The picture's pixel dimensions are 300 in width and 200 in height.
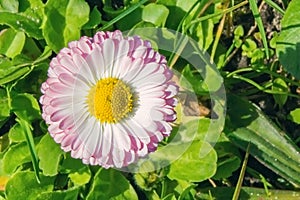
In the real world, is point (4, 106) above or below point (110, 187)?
above

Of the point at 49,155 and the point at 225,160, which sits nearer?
the point at 49,155

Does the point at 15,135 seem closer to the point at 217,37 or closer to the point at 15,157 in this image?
the point at 15,157

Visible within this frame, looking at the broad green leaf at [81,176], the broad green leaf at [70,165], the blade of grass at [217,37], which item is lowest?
the broad green leaf at [81,176]

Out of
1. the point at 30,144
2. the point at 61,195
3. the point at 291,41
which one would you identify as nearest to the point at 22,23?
the point at 30,144

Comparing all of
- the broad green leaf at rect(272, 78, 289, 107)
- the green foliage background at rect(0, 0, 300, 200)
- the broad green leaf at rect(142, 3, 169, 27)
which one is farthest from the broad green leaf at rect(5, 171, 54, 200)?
the broad green leaf at rect(272, 78, 289, 107)

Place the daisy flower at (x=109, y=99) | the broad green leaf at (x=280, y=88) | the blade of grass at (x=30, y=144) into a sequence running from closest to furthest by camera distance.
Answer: the daisy flower at (x=109, y=99) < the blade of grass at (x=30, y=144) < the broad green leaf at (x=280, y=88)

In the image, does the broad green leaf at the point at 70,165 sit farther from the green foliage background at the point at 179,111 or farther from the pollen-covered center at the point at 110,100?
the pollen-covered center at the point at 110,100

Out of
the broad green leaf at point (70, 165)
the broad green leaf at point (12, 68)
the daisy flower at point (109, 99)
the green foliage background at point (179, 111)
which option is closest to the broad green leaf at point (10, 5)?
the green foliage background at point (179, 111)
